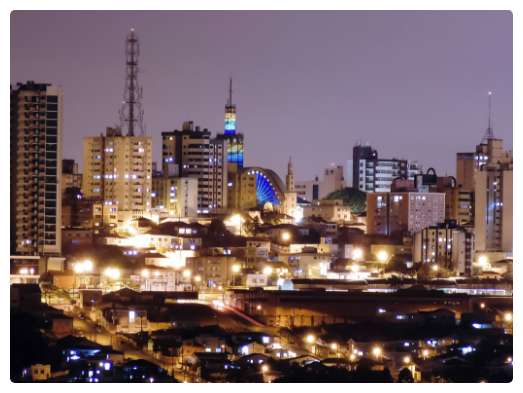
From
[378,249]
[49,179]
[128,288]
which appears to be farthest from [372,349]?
[378,249]

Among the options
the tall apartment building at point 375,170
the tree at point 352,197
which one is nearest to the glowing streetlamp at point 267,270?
the tree at point 352,197

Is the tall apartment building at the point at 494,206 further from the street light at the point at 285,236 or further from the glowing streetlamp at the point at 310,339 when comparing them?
the glowing streetlamp at the point at 310,339

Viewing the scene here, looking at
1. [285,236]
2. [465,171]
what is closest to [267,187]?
[465,171]

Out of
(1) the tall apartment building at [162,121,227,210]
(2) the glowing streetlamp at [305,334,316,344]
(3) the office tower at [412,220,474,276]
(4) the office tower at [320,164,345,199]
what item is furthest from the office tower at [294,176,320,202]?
(2) the glowing streetlamp at [305,334,316,344]

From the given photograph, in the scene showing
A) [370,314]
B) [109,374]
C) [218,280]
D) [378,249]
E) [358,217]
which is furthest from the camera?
[358,217]

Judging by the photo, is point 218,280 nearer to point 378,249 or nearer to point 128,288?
point 128,288

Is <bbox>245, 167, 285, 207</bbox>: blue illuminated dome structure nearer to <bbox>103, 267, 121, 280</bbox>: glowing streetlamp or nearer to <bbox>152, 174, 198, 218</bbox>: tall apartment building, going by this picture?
<bbox>152, 174, 198, 218</bbox>: tall apartment building
